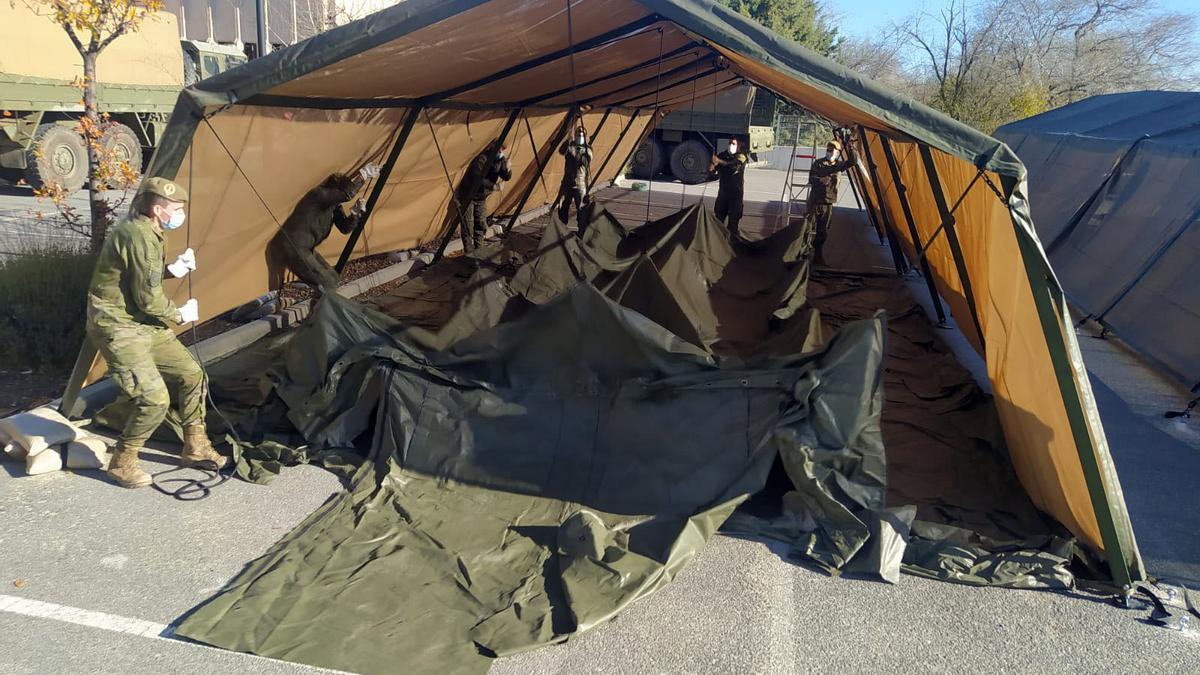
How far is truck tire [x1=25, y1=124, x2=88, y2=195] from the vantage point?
1208 centimetres

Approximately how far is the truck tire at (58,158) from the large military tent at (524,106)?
696cm

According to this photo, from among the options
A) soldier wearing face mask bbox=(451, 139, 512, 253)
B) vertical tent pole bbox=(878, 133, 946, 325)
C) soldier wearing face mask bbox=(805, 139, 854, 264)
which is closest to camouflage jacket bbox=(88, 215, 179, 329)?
soldier wearing face mask bbox=(451, 139, 512, 253)

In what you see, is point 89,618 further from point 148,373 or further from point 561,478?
point 561,478

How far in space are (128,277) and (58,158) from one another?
11.1m

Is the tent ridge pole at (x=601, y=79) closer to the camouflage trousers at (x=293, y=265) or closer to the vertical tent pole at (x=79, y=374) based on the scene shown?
the camouflage trousers at (x=293, y=265)

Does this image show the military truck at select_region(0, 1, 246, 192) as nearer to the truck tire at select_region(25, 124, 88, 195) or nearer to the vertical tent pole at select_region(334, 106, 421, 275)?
the truck tire at select_region(25, 124, 88, 195)

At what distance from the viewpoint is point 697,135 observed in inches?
904

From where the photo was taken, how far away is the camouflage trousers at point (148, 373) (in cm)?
413

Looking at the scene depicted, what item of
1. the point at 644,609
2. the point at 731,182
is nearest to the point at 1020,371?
the point at 644,609

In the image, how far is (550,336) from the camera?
470 cm

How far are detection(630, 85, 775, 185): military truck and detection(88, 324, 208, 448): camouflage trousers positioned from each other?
1899cm

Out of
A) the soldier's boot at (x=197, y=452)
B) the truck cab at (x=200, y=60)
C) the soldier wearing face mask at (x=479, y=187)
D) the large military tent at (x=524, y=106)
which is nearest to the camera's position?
the large military tent at (x=524, y=106)

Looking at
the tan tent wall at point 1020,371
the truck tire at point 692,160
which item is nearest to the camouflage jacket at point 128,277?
the tan tent wall at point 1020,371

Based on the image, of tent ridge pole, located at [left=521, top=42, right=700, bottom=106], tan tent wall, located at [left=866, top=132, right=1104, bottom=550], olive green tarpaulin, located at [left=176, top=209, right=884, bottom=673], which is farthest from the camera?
tent ridge pole, located at [left=521, top=42, right=700, bottom=106]
